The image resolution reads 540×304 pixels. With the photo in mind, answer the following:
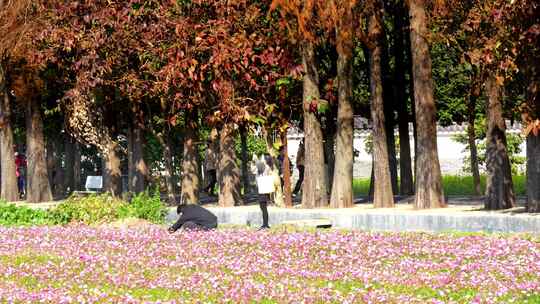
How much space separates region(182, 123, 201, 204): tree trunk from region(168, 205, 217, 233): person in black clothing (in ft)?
49.4

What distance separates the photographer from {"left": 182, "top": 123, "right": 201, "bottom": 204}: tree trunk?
137 feet

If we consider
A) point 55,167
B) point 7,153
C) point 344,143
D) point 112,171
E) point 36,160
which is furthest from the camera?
point 55,167

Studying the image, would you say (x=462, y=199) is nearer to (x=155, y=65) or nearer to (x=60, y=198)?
(x=155, y=65)

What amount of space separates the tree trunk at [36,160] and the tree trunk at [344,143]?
51.1 ft

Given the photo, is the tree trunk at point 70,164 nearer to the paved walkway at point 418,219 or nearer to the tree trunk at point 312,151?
the tree trunk at point 312,151

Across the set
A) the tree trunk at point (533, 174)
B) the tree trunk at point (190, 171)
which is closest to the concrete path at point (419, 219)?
the tree trunk at point (533, 174)

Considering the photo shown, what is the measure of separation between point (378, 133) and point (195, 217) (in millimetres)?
10535

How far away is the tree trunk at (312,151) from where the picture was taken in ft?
120

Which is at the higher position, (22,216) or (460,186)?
(460,186)

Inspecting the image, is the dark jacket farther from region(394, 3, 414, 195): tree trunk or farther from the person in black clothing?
region(394, 3, 414, 195): tree trunk

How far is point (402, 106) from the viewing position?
4222 cm

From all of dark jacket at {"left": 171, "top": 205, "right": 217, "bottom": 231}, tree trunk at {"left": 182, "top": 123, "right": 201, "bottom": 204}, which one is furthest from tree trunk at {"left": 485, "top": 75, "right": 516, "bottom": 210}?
tree trunk at {"left": 182, "top": 123, "right": 201, "bottom": 204}

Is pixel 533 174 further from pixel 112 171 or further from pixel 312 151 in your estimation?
pixel 112 171

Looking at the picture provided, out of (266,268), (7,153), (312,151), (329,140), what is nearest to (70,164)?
(7,153)
